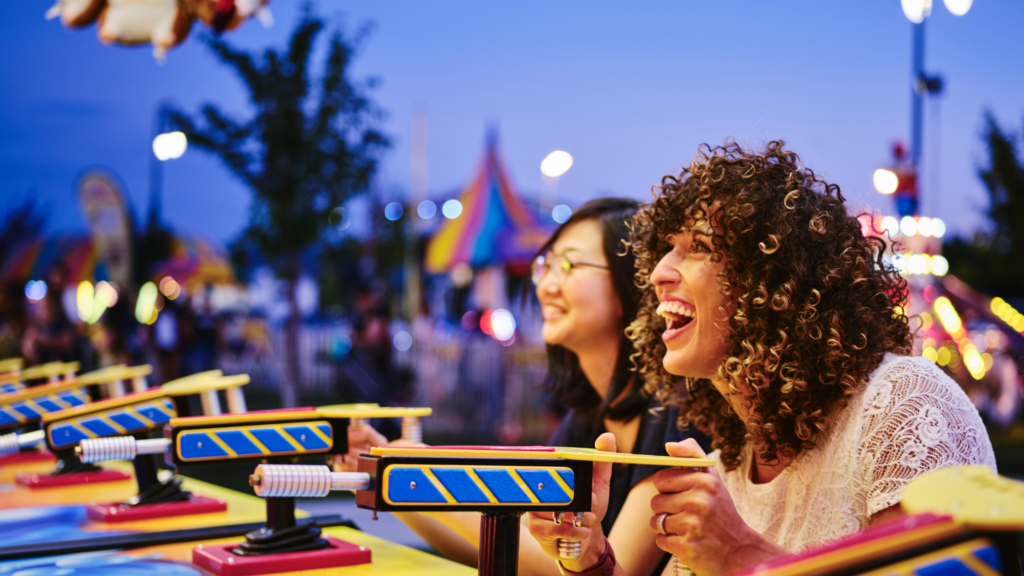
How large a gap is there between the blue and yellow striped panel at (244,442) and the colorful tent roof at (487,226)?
9.34 metres

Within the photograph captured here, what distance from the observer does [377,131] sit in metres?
10.8

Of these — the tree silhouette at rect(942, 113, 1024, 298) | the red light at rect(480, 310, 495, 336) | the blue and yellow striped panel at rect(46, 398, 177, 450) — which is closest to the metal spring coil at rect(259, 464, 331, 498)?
the blue and yellow striped panel at rect(46, 398, 177, 450)

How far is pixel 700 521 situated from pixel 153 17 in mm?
2816

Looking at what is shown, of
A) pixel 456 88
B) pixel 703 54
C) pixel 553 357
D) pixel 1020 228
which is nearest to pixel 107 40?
pixel 553 357

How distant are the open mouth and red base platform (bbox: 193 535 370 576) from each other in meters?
0.77

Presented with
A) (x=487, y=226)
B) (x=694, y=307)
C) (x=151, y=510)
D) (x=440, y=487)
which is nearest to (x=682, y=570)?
(x=440, y=487)

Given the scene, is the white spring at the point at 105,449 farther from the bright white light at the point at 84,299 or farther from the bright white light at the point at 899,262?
the bright white light at the point at 84,299

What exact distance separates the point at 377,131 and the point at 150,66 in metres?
10.9

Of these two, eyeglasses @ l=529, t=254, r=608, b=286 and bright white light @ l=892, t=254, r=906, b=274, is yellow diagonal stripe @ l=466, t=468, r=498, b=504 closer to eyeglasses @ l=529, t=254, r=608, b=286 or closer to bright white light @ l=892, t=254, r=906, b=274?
bright white light @ l=892, t=254, r=906, b=274

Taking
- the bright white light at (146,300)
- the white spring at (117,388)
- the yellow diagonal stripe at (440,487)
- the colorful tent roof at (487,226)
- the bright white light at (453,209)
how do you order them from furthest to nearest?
the bright white light at (146,300)
the bright white light at (453,209)
the colorful tent roof at (487,226)
the white spring at (117,388)
the yellow diagonal stripe at (440,487)

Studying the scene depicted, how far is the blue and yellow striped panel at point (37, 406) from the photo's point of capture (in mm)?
2523

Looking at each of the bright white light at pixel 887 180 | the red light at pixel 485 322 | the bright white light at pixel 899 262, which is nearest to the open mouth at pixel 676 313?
the bright white light at pixel 899 262

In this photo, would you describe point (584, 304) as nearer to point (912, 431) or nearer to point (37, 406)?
point (912, 431)

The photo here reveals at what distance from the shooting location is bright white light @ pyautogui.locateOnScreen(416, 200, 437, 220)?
14.2 metres
